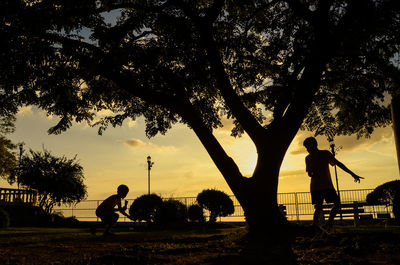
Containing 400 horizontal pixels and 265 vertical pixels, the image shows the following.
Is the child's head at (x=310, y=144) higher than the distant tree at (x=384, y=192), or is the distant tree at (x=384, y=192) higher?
the child's head at (x=310, y=144)

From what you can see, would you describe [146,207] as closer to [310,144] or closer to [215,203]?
[215,203]

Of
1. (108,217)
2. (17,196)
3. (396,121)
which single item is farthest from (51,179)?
(396,121)

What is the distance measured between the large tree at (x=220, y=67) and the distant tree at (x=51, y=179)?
68.8 feet

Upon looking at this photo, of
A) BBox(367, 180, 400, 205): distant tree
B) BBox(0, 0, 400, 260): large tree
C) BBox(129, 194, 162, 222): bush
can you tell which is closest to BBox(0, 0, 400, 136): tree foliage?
BBox(0, 0, 400, 260): large tree

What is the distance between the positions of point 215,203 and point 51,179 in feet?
57.7

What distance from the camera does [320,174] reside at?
7594mm

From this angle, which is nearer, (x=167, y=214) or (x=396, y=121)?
(x=396, y=121)

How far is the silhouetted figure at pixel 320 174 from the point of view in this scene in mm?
7508

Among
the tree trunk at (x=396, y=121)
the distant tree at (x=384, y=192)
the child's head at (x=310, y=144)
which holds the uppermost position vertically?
the child's head at (x=310, y=144)

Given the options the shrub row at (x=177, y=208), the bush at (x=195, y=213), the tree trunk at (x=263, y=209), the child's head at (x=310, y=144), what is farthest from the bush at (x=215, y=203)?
the child's head at (x=310, y=144)

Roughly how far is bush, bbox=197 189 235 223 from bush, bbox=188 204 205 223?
35 cm

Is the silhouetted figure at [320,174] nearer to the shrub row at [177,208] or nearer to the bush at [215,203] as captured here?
the shrub row at [177,208]

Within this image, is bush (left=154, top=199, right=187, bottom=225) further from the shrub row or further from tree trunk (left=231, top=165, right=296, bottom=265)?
tree trunk (left=231, top=165, right=296, bottom=265)

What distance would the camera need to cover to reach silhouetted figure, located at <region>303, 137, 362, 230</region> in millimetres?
7508
